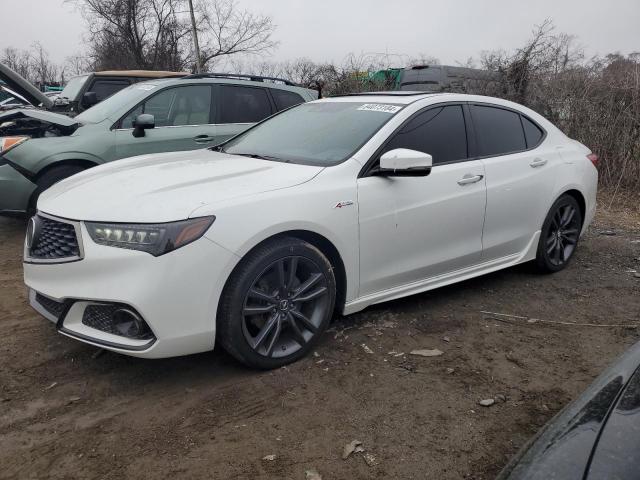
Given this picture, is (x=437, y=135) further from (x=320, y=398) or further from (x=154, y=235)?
(x=154, y=235)

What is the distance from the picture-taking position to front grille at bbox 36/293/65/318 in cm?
301

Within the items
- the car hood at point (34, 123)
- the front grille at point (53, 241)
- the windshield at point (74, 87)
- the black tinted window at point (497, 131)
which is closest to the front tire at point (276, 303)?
the front grille at point (53, 241)

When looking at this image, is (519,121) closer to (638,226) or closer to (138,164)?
(138,164)

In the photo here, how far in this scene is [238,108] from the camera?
270 inches

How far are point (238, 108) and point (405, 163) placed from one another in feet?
12.9

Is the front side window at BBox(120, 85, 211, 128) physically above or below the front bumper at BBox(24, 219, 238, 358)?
above

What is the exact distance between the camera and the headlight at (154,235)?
2756 mm

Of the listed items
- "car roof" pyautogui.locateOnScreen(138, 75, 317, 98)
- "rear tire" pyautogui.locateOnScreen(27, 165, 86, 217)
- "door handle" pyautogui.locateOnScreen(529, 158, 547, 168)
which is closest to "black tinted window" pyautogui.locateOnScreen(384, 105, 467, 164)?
"door handle" pyautogui.locateOnScreen(529, 158, 547, 168)

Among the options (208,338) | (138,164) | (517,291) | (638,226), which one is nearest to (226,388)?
(208,338)

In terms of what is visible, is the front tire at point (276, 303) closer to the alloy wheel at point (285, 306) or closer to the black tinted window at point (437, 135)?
the alloy wheel at point (285, 306)

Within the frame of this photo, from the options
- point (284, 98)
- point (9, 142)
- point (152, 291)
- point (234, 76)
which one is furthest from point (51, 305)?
point (284, 98)

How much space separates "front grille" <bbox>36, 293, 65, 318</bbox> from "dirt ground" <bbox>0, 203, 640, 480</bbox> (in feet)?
1.22

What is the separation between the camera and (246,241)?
115 inches

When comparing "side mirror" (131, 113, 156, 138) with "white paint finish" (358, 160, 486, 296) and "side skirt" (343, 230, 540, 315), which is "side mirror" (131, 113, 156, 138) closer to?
"white paint finish" (358, 160, 486, 296)
